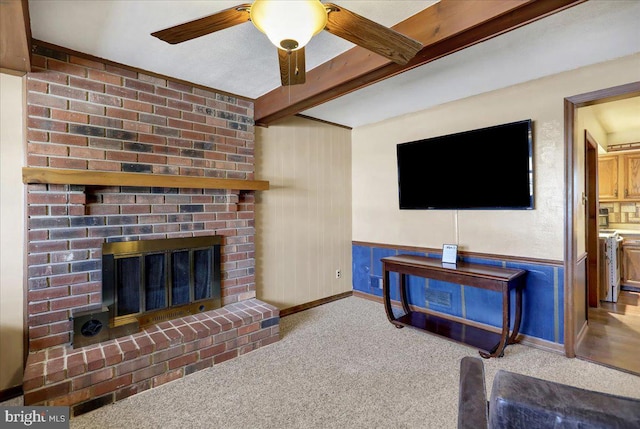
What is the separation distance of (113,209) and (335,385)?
2.06 metres

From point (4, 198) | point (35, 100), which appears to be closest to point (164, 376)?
point (4, 198)

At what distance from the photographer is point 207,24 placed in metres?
1.32

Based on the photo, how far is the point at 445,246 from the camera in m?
3.11

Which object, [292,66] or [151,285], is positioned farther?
[151,285]

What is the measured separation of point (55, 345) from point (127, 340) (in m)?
0.43

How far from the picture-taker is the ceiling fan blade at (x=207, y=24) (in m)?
1.27

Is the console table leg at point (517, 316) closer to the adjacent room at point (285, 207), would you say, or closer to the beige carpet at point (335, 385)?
the adjacent room at point (285, 207)

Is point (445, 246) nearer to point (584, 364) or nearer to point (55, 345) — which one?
point (584, 364)

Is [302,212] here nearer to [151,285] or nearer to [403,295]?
[403,295]

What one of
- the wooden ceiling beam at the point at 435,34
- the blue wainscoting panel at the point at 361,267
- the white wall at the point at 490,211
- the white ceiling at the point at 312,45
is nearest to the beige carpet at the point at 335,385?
the white wall at the point at 490,211

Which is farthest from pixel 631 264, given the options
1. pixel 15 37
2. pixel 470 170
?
pixel 15 37

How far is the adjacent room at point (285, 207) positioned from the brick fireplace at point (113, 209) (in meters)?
0.01

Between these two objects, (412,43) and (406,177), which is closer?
(412,43)

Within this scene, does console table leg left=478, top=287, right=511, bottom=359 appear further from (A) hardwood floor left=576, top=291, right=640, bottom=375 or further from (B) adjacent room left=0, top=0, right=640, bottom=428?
(A) hardwood floor left=576, top=291, right=640, bottom=375
